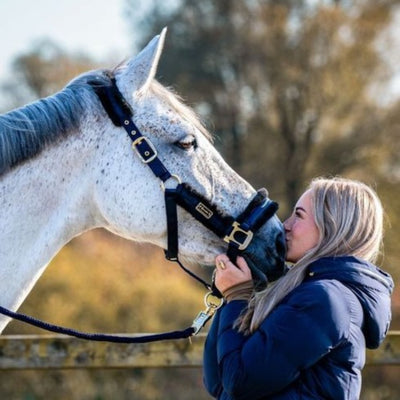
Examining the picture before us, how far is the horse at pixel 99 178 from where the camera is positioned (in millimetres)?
2652

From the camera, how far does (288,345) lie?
7.22 ft

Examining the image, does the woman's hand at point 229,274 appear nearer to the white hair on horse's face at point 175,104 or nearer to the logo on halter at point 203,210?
the logo on halter at point 203,210

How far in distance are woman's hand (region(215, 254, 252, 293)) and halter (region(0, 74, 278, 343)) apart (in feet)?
0.30

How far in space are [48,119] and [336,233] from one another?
1.23 m

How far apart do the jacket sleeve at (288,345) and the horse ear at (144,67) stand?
1.18 metres

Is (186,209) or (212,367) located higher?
(186,209)

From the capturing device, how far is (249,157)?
18.5m

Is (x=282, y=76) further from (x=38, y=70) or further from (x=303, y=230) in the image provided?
(x=303, y=230)

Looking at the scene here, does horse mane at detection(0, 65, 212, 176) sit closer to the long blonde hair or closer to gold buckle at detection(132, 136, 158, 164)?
gold buckle at detection(132, 136, 158, 164)

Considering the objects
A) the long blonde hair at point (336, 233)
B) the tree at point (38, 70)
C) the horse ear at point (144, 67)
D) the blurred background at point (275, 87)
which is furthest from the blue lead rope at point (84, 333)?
the tree at point (38, 70)

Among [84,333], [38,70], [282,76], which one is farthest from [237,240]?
[38,70]

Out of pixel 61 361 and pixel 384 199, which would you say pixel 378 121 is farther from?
pixel 61 361

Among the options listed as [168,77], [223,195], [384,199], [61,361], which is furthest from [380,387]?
[168,77]

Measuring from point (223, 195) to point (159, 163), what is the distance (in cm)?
31
